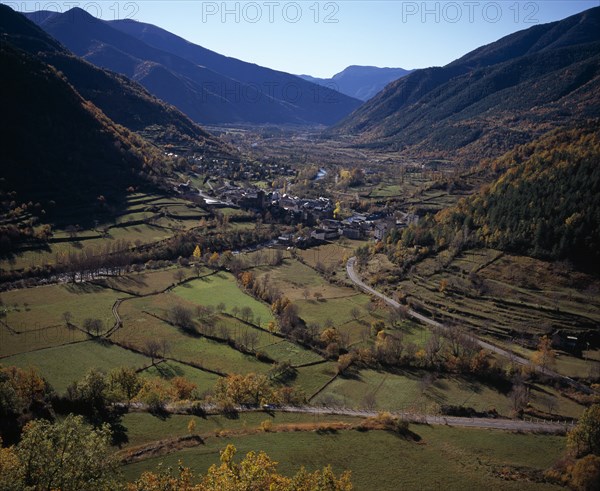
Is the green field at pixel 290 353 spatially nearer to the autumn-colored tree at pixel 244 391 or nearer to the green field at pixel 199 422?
the autumn-colored tree at pixel 244 391

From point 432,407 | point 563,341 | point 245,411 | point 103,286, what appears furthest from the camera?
point 103,286

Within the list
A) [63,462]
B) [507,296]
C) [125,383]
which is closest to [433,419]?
[125,383]

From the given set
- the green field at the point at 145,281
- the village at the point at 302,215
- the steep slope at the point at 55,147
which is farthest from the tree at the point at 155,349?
the steep slope at the point at 55,147

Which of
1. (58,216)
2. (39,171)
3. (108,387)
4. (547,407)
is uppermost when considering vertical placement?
(39,171)

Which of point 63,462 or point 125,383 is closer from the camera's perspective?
point 63,462

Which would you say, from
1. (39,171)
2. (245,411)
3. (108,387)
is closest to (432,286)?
(245,411)

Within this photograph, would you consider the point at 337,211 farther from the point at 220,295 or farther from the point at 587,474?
the point at 587,474

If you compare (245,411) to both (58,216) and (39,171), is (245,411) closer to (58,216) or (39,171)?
(58,216)
